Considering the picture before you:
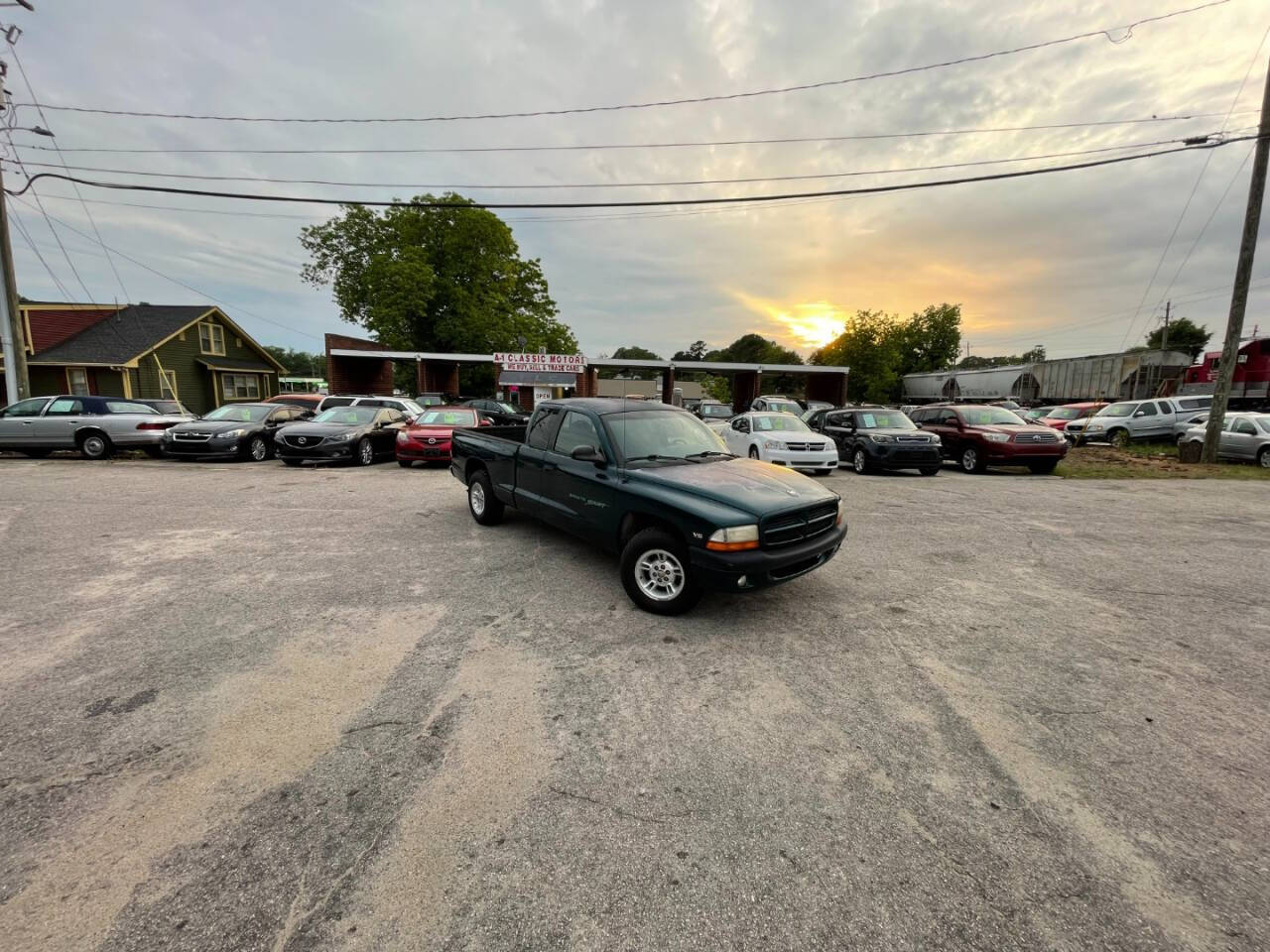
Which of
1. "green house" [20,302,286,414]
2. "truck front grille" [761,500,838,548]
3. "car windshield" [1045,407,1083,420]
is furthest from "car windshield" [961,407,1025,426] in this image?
"green house" [20,302,286,414]

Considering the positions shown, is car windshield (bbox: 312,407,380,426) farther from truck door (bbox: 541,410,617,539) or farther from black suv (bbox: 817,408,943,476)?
black suv (bbox: 817,408,943,476)

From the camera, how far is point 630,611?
14.4 feet

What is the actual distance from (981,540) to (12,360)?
2387 centimetres

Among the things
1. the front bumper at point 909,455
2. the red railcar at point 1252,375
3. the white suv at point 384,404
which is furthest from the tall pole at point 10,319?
the red railcar at point 1252,375

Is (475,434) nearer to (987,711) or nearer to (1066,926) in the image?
(987,711)

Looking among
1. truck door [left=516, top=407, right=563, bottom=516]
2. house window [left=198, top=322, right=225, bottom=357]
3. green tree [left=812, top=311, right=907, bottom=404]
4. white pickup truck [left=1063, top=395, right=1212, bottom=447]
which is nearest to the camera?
truck door [left=516, top=407, right=563, bottom=516]

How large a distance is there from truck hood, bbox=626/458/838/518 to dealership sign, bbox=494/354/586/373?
19652mm

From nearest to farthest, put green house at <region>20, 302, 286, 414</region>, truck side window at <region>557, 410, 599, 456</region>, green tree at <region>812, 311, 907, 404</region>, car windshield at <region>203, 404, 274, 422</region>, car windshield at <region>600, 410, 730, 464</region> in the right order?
car windshield at <region>600, 410, 730, 464</region>, truck side window at <region>557, 410, 599, 456</region>, car windshield at <region>203, 404, 274, 422</region>, green house at <region>20, 302, 286, 414</region>, green tree at <region>812, 311, 907, 404</region>

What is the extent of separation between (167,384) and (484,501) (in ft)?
94.4

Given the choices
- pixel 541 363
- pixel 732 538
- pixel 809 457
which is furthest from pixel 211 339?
pixel 732 538

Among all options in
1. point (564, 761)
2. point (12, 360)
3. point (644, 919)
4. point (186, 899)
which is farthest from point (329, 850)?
point (12, 360)

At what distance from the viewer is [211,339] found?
98.6 ft

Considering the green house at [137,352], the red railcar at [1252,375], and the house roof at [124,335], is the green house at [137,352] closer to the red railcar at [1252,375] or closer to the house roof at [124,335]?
the house roof at [124,335]

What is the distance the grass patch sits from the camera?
38.5ft
